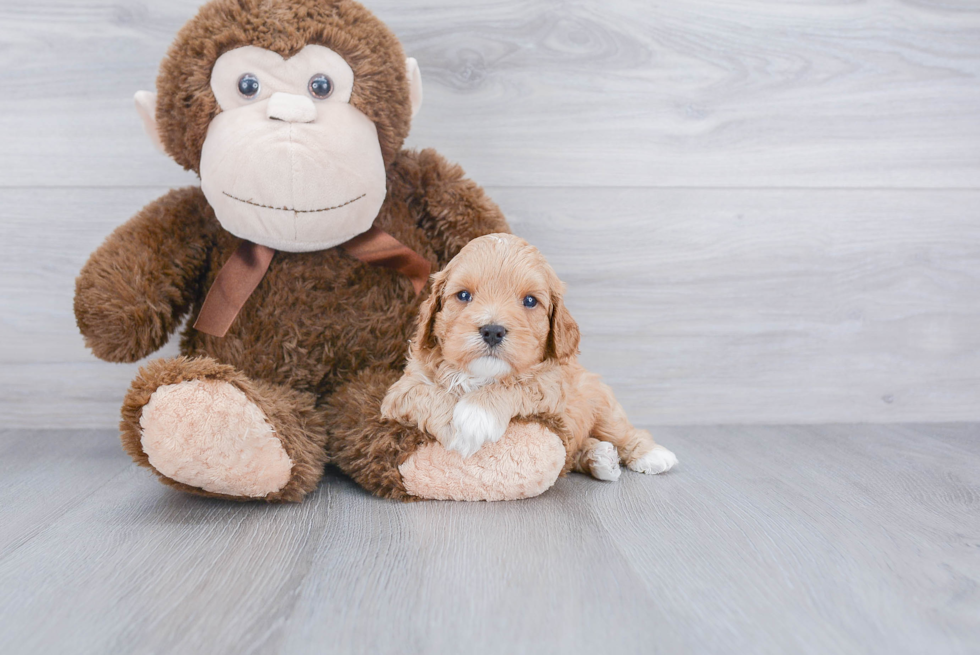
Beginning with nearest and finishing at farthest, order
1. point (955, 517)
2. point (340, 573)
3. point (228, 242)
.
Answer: point (340, 573) → point (955, 517) → point (228, 242)

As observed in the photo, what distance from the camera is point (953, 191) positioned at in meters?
1.39

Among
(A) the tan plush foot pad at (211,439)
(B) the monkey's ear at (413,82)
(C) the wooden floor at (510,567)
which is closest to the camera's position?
(C) the wooden floor at (510,567)

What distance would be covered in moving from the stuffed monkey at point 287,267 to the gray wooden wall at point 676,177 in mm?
272

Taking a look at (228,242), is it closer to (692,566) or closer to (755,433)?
(692,566)

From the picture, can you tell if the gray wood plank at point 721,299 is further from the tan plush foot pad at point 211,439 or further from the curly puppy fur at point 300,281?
the tan plush foot pad at point 211,439

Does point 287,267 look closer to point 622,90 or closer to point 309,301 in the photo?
point 309,301

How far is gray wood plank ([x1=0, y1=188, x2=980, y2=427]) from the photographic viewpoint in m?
1.31

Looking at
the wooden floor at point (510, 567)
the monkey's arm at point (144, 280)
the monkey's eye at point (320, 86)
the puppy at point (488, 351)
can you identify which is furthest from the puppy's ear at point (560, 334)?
the monkey's arm at point (144, 280)

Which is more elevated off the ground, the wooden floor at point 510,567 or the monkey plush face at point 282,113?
the monkey plush face at point 282,113

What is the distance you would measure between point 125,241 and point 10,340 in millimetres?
506

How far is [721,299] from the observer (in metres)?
1.38

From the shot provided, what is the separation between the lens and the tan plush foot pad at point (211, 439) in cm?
83

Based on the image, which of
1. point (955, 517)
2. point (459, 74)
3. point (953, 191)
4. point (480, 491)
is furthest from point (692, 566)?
point (953, 191)

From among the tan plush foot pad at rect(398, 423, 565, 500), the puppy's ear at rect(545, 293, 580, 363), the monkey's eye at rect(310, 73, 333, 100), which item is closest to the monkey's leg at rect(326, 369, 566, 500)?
the tan plush foot pad at rect(398, 423, 565, 500)
